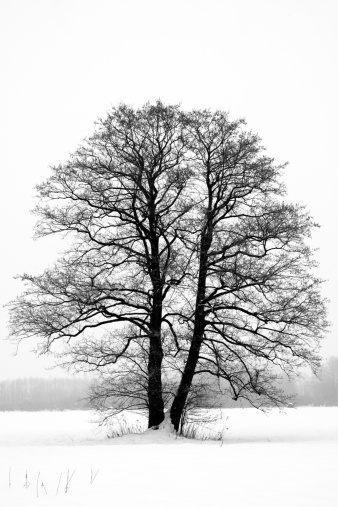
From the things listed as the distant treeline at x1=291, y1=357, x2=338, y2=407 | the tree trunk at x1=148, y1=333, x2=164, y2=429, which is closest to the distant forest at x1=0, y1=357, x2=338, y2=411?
the distant treeline at x1=291, y1=357, x2=338, y2=407

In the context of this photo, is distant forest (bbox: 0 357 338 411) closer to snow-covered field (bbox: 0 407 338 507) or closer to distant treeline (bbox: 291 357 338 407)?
distant treeline (bbox: 291 357 338 407)

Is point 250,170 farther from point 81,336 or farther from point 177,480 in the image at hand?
point 177,480

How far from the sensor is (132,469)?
9.05 meters

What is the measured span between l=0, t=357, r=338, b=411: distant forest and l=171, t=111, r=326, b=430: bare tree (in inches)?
777

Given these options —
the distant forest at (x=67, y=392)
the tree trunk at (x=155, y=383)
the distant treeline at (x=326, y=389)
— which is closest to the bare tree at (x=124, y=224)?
the tree trunk at (x=155, y=383)

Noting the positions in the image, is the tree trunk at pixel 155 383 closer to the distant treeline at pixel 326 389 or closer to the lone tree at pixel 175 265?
the lone tree at pixel 175 265

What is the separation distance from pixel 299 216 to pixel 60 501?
40.2 ft

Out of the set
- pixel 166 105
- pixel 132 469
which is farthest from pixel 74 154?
pixel 132 469

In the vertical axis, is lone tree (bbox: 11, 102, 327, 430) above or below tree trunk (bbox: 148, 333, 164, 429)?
above

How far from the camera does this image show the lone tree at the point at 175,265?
16.4m

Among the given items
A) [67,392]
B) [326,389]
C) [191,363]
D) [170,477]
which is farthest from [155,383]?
[67,392]

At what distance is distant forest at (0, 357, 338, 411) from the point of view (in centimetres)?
7804

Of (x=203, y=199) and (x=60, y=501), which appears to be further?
(x=203, y=199)

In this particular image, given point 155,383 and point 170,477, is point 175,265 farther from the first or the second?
point 170,477
